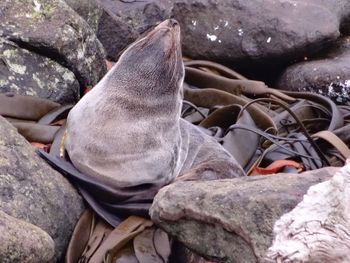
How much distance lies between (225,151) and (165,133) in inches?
21.3

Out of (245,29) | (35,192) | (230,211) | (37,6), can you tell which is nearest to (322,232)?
(230,211)

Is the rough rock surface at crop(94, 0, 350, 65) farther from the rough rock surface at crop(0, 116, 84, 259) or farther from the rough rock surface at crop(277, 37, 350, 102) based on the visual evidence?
the rough rock surface at crop(0, 116, 84, 259)

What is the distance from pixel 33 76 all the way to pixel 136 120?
3.69 ft

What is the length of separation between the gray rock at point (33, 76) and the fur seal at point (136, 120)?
805 millimetres

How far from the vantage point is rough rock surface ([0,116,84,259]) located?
12.0 feet

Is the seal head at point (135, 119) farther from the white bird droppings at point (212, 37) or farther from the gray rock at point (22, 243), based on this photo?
the white bird droppings at point (212, 37)

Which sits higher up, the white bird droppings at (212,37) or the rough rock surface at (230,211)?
the rough rock surface at (230,211)

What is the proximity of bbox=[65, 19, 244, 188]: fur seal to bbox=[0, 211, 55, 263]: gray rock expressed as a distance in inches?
38.8

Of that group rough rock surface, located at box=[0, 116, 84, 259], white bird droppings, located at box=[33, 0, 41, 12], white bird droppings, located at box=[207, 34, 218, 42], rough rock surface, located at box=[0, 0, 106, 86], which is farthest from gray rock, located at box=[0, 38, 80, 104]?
white bird droppings, located at box=[207, 34, 218, 42]

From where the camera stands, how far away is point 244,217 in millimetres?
3055

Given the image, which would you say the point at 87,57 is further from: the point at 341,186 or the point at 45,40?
the point at 341,186

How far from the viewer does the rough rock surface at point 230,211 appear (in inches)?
119

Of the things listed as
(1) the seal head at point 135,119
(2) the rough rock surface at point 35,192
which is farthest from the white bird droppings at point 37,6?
(2) the rough rock surface at point 35,192

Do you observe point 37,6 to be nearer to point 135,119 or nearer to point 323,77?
point 135,119
